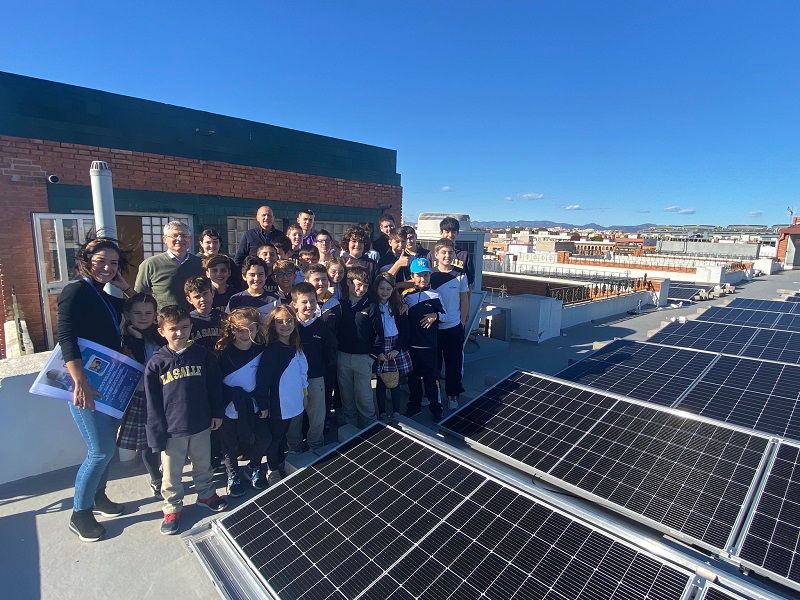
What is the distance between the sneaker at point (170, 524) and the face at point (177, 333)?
129cm

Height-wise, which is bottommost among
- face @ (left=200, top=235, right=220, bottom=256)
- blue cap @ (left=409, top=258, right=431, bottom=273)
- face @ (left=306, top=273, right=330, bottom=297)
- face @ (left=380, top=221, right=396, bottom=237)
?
face @ (left=306, top=273, right=330, bottom=297)

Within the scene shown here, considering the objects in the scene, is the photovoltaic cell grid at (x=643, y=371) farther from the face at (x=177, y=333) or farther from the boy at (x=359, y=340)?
the face at (x=177, y=333)

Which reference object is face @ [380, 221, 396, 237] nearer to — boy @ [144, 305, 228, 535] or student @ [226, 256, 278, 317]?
student @ [226, 256, 278, 317]

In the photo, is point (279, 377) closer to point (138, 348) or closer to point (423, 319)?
point (138, 348)

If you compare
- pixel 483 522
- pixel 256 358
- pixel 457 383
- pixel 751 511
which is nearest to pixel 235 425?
pixel 256 358

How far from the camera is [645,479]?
2998mm

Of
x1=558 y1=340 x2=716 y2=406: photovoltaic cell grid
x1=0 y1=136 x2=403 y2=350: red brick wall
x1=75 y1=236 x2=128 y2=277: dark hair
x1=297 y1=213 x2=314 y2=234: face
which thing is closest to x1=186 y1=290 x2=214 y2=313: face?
x1=75 y1=236 x2=128 y2=277: dark hair

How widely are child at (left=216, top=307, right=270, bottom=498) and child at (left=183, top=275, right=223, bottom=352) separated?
0.81 ft

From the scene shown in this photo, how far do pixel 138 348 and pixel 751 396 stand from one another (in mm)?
6027

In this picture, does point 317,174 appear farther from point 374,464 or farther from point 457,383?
point 374,464

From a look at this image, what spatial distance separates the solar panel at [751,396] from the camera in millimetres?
3844

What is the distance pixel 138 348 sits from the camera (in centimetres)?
351

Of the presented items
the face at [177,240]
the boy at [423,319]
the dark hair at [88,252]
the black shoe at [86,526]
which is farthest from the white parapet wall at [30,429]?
the boy at [423,319]

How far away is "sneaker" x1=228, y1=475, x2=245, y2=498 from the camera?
363 centimetres
